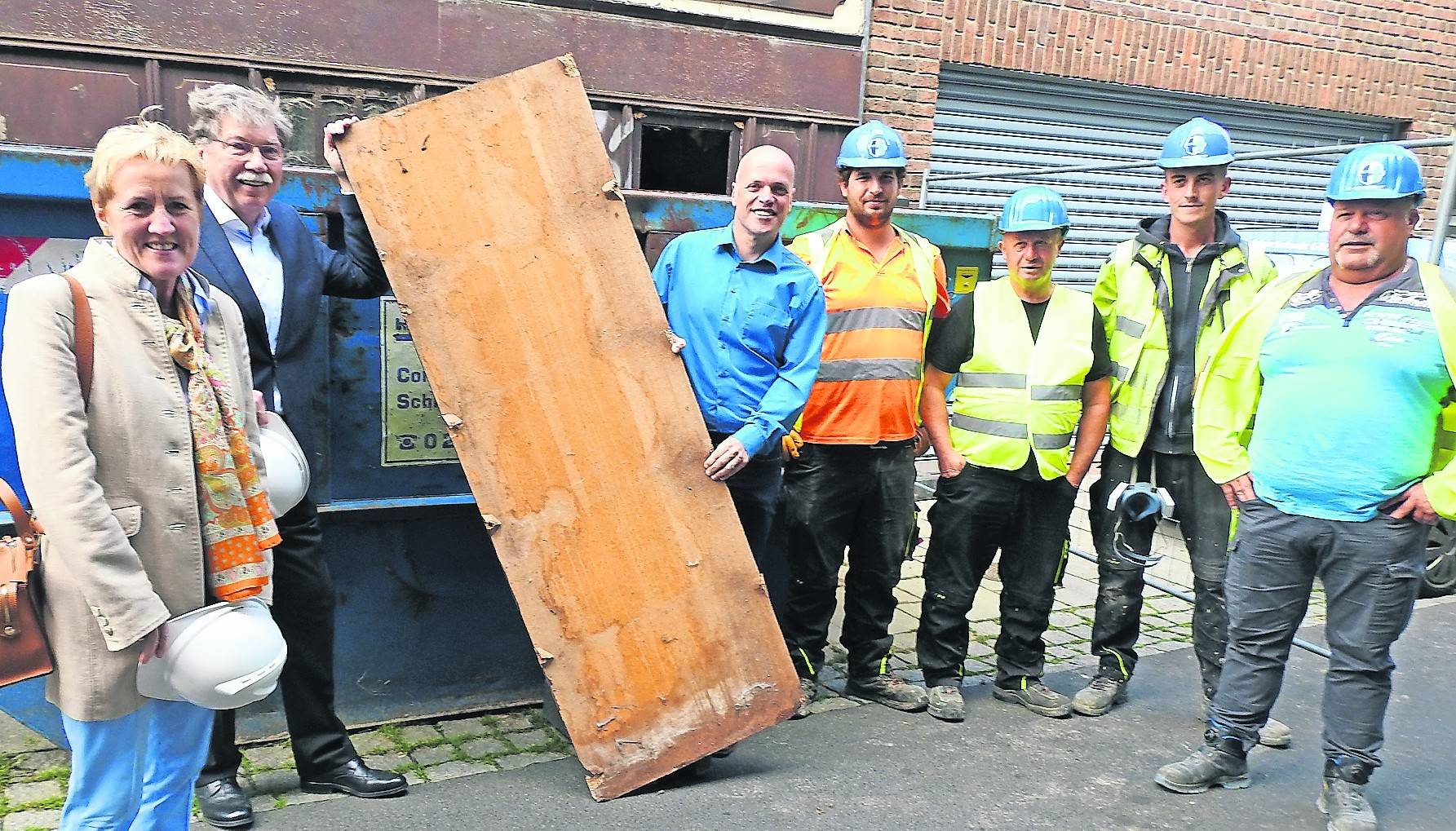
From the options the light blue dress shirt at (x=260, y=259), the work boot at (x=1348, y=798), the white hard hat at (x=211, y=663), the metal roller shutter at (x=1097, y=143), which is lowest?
the work boot at (x=1348, y=798)

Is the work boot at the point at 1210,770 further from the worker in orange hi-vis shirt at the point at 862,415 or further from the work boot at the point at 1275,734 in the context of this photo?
the worker in orange hi-vis shirt at the point at 862,415

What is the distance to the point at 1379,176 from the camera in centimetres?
311

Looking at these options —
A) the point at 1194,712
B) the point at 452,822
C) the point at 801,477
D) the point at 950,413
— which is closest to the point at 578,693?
the point at 452,822

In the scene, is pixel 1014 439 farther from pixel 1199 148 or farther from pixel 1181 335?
pixel 1199 148

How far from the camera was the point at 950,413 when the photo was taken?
418 cm

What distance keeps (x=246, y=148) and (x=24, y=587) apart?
1294 millimetres

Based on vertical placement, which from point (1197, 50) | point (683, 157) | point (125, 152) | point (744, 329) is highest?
point (1197, 50)

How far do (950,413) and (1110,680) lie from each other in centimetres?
116

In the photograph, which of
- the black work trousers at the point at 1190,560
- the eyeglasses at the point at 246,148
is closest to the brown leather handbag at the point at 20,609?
the eyeglasses at the point at 246,148

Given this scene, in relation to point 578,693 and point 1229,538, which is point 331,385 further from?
point 1229,538

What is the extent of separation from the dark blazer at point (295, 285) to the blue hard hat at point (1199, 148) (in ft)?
8.70

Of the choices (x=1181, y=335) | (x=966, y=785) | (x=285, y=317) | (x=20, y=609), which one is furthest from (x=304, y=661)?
(x=1181, y=335)

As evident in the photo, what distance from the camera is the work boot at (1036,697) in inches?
159

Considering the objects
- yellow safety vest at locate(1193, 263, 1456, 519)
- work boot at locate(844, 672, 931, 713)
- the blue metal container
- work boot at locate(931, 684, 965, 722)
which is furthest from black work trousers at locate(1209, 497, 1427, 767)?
the blue metal container
